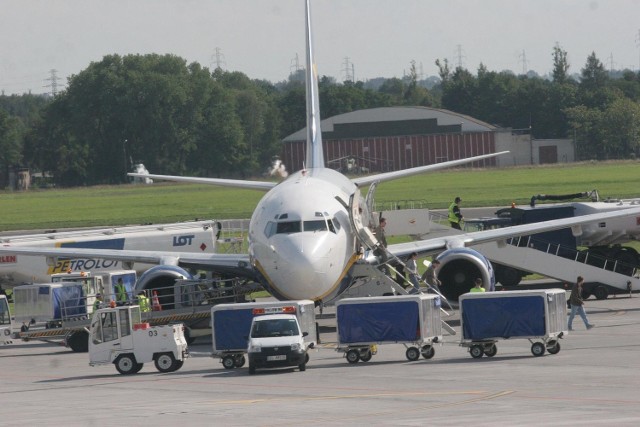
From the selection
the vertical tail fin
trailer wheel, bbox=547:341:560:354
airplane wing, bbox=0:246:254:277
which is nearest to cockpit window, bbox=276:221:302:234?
airplane wing, bbox=0:246:254:277

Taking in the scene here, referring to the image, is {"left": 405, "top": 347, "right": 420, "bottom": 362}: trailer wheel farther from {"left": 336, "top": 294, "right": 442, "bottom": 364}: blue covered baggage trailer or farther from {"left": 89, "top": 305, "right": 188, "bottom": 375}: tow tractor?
{"left": 89, "top": 305, "right": 188, "bottom": 375}: tow tractor

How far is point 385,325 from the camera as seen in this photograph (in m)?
33.8

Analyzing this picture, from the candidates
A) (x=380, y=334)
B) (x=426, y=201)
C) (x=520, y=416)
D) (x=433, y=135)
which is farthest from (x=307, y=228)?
(x=433, y=135)

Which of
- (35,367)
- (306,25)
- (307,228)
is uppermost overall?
(306,25)

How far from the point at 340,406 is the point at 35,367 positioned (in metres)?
14.8

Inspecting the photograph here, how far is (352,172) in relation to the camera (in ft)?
457

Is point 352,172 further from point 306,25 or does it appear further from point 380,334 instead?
point 380,334

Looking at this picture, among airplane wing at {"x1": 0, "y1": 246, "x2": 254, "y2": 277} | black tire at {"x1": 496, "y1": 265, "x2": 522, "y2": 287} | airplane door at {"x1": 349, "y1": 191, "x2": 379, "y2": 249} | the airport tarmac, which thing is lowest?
the airport tarmac

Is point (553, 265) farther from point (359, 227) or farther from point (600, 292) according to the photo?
point (359, 227)

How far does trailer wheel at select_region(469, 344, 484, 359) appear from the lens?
33.4 metres

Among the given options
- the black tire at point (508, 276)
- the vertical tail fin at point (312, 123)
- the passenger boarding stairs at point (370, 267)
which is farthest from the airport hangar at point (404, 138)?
the passenger boarding stairs at point (370, 267)

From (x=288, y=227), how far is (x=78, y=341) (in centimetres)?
863

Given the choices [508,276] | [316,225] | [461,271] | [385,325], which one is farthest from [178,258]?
[508,276]

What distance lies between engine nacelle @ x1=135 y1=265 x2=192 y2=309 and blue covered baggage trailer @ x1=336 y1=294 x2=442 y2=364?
10.5 m
